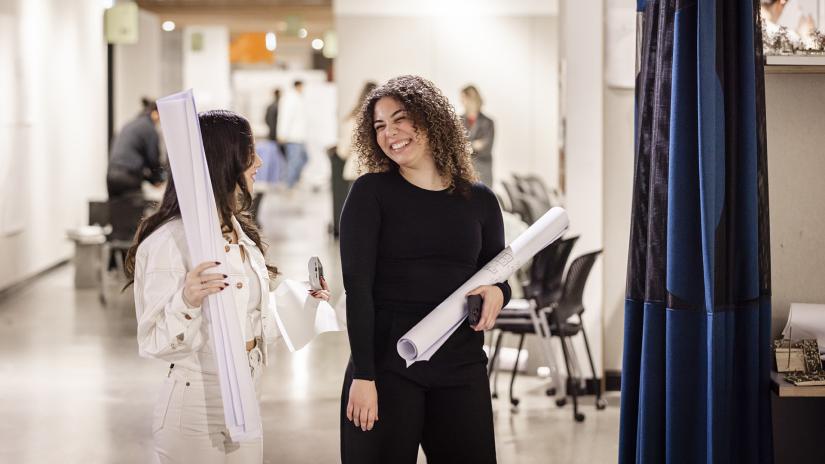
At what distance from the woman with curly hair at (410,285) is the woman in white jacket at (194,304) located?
24 cm

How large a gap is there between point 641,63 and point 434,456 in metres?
1.14

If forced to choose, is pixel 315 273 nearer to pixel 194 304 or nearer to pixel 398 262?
pixel 398 262

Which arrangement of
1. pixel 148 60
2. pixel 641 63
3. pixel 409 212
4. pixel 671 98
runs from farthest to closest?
pixel 148 60, pixel 641 63, pixel 671 98, pixel 409 212

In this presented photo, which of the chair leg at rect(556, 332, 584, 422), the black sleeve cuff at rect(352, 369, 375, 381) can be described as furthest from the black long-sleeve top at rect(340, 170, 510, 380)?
the chair leg at rect(556, 332, 584, 422)

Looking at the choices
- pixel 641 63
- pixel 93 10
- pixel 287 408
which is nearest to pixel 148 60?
pixel 93 10

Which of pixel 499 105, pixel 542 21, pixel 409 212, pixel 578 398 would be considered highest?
pixel 542 21

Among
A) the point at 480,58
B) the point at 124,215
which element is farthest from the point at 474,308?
→ the point at 480,58

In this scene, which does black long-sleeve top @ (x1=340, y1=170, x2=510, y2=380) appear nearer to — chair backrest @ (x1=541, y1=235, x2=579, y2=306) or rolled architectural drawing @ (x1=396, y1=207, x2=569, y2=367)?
rolled architectural drawing @ (x1=396, y1=207, x2=569, y2=367)

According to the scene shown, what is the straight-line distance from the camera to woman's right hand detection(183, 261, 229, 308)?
2258 millimetres

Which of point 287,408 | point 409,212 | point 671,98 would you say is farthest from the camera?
point 287,408

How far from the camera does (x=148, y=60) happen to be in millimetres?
18766

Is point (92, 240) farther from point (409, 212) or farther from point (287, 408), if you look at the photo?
point (409, 212)

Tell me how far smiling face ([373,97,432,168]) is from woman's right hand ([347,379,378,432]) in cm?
51

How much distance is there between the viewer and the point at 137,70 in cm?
1834
